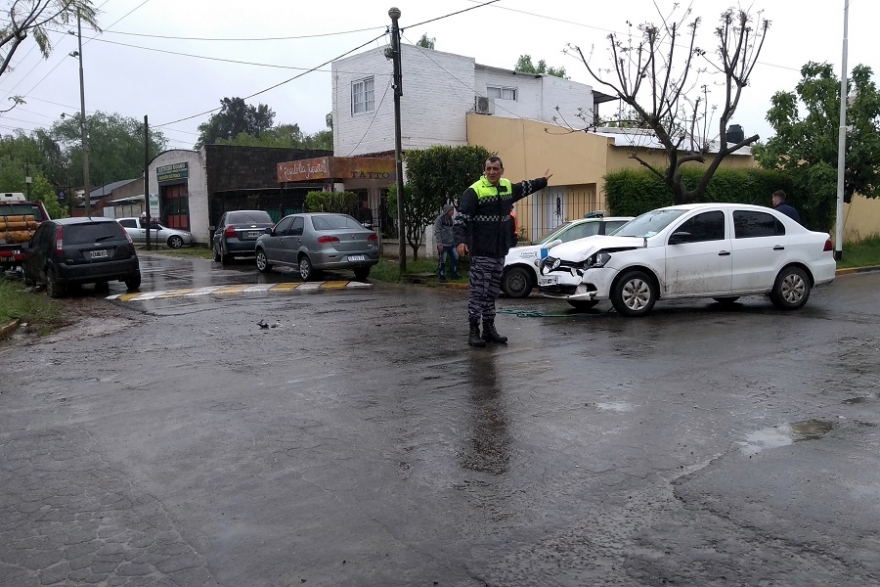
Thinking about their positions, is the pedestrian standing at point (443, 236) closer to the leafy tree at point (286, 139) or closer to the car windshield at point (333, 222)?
the car windshield at point (333, 222)

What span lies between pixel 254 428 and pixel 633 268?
6.70 metres

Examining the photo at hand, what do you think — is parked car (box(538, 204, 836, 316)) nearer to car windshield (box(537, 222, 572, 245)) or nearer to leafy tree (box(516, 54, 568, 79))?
car windshield (box(537, 222, 572, 245))

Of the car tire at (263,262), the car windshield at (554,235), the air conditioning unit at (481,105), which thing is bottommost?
the car tire at (263,262)

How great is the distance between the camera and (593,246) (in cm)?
1125

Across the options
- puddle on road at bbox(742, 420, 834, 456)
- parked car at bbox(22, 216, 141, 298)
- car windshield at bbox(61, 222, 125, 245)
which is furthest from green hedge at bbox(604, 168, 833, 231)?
puddle on road at bbox(742, 420, 834, 456)

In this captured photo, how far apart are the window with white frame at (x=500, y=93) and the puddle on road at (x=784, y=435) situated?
24.4 m

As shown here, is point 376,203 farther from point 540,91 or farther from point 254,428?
point 254,428

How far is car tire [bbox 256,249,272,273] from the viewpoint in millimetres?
20797

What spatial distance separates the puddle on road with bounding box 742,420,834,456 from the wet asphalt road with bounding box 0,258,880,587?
22 millimetres

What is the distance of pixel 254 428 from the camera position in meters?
5.96

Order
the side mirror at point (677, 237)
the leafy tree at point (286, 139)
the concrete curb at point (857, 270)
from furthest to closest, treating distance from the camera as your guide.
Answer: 1. the leafy tree at point (286, 139)
2. the concrete curb at point (857, 270)
3. the side mirror at point (677, 237)

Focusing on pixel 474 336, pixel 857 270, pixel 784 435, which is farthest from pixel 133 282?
pixel 857 270

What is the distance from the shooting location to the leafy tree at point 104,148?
83.2 metres

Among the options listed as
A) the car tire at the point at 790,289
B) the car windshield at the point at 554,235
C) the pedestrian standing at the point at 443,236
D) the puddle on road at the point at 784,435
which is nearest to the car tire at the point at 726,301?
the car tire at the point at 790,289
